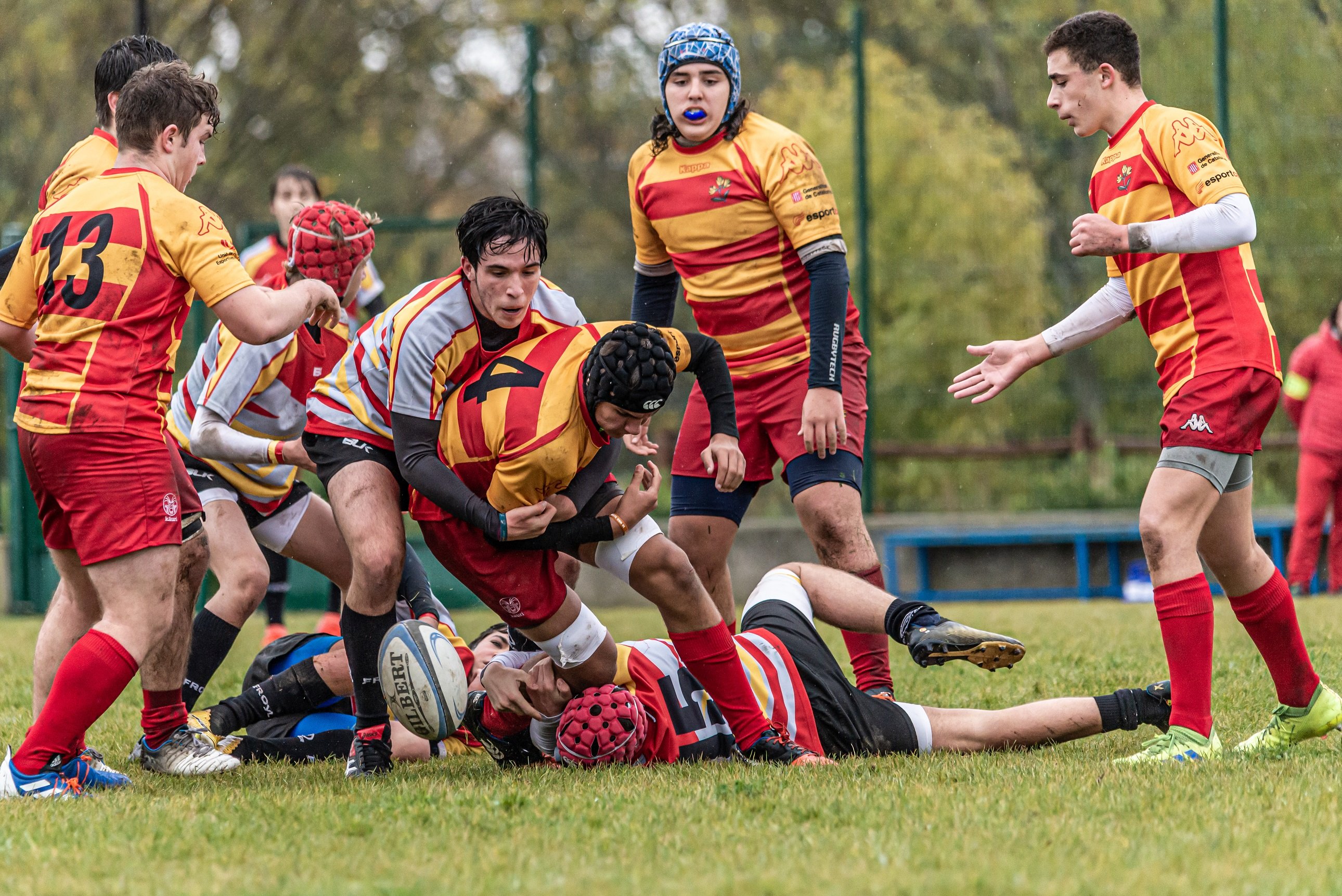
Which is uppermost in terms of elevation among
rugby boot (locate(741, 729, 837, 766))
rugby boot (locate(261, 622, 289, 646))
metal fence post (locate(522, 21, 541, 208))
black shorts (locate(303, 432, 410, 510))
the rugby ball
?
metal fence post (locate(522, 21, 541, 208))

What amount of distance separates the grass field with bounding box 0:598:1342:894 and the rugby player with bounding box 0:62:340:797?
0.35 m

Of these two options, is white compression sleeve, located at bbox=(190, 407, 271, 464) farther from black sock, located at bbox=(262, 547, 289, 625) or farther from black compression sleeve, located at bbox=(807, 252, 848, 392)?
black sock, located at bbox=(262, 547, 289, 625)

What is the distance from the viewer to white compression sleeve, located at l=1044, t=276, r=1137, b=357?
5.09 metres

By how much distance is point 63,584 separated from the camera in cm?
491

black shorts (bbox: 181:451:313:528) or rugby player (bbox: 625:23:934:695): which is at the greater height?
rugby player (bbox: 625:23:934:695)

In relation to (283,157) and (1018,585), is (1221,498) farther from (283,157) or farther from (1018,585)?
(283,157)

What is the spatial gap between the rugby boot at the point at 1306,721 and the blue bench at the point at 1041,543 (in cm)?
679

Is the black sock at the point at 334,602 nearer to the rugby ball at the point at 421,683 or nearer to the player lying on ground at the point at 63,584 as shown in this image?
the player lying on ground at the point at 63,584

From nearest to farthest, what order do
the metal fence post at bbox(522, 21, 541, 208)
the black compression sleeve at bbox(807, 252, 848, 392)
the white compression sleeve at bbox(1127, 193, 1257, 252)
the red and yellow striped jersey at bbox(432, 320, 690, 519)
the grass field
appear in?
the grass field
the white compression sleeve at bbox(1127, 193, 1257, 252)
the red and yellow striped jersey at bbox(432, 320, 690, 519)
the black compression sleeve at bbox(807, 252, 848, 392)
the metal fence post at bbox(522, 21, 541, 208)

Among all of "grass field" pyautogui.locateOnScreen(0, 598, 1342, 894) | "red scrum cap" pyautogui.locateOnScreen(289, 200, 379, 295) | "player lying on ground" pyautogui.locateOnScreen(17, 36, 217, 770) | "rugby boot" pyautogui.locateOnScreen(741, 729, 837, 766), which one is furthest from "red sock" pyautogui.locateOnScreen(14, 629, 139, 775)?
"rugby boot" pyautogui.locateOnScreen(741, 729, 837, 766)

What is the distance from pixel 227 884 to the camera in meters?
3.16

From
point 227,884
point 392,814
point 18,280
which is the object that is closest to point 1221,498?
point 392,814

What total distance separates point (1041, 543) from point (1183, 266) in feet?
24.5

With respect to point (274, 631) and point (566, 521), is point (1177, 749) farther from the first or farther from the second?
point (274, 631)
